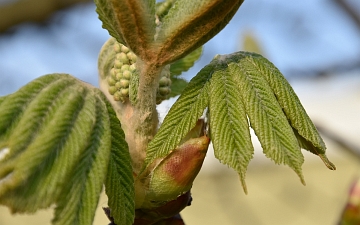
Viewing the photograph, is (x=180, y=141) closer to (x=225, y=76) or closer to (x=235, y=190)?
(x=225, y=76)

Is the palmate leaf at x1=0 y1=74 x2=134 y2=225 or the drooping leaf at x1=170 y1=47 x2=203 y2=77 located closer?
the palmate leaf at x1=0 y1=74 x2=134 y2=225

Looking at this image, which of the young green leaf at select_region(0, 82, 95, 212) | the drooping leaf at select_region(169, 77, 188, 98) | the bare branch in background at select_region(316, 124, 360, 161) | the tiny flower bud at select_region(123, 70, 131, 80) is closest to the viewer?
the young green leaf at select_region(0, 82, 95, 212)

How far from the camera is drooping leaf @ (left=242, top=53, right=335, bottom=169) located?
2.25 feet

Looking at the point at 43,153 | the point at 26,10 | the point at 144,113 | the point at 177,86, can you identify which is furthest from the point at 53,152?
the point at 26,10

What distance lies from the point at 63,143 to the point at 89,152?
34 mm

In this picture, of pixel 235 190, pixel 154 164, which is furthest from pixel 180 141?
pixel 235 190

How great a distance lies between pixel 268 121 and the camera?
0.66 metres

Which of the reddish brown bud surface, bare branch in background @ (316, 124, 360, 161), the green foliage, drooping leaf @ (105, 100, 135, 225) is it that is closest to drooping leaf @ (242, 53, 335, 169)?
the green foliage

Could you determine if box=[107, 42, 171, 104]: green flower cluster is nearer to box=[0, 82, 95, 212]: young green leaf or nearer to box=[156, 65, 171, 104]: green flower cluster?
box=[156, 65, 171, 104]: green flower cluster

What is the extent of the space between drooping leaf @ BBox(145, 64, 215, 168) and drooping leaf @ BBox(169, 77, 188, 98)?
0.26 meters

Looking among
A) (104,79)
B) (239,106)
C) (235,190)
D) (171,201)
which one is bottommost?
(235,190)

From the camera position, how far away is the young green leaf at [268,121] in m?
0.64

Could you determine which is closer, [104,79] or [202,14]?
[202,14]

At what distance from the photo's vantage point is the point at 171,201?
75cm
